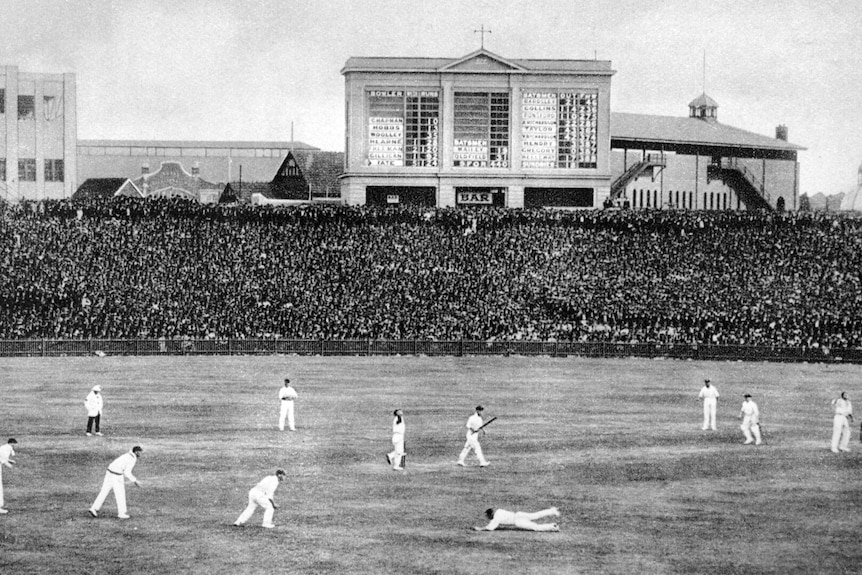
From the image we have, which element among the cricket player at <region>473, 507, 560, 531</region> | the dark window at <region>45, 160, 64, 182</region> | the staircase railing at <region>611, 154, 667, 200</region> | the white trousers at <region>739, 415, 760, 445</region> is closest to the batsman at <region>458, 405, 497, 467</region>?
the cricket player at <region>473, 507, 560, 531</region>

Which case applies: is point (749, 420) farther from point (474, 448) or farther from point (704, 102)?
point (704, 102)

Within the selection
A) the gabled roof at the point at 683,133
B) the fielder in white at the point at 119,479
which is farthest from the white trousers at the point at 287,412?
the gabled roof at the point at 683,133

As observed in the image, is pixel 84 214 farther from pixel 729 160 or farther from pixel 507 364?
pixel 729 160

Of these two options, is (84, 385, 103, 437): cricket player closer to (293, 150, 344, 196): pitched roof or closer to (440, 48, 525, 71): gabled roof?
(440, 48, 525, 71): gabled roof

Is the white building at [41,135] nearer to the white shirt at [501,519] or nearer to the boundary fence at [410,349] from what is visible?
the boundary fence at [410,349]

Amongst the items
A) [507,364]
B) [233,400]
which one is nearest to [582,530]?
[233,400]

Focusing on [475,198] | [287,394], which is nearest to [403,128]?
[475,198]
